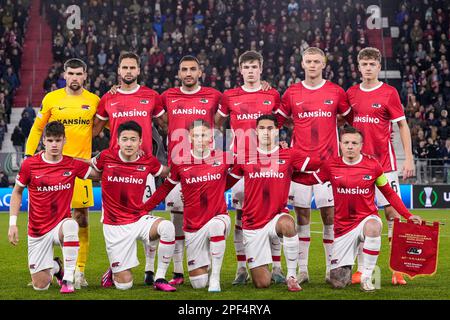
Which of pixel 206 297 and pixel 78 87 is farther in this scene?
pixel 78 87

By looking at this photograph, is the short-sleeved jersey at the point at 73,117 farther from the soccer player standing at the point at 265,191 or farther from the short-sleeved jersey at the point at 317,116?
the short-sleeved jersey at the point at 317,116

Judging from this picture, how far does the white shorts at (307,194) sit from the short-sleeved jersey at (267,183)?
400 millimetres

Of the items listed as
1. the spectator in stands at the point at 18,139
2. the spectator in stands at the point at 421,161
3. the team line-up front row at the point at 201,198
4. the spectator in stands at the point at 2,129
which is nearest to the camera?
the team line-up front row at the point at 201,198

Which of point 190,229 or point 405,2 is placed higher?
point 405,2

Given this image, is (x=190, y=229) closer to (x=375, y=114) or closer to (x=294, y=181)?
(x=294, y=181)

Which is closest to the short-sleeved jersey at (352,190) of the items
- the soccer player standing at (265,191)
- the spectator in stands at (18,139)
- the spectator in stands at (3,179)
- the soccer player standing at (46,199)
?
the soccer player standing at (265,191)

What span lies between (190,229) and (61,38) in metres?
19.3

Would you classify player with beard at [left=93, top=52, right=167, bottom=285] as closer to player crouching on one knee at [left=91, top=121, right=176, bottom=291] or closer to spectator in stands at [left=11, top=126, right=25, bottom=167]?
player crouching on one knee at [left=91, top=121, right=176, bottom=291]

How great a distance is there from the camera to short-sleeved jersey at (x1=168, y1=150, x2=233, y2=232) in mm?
8164

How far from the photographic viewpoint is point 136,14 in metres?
27.8

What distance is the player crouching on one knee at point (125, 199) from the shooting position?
807 centimetres

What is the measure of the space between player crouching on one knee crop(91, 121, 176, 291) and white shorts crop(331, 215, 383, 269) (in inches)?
69.8

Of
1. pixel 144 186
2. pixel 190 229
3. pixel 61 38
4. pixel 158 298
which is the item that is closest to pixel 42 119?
pixel 144 186

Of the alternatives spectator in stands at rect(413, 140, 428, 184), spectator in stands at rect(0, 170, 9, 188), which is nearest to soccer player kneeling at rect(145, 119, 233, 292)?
spectator in stands at rect(0, 170, 9, 188)
